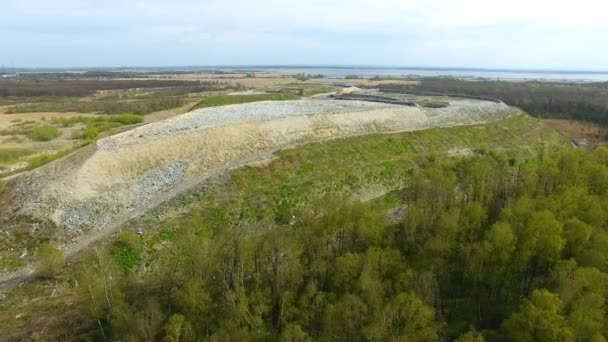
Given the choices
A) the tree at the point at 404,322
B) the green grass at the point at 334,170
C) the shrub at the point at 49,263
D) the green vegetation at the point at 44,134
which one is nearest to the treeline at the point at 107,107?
the green vegetation at the point at 44,134

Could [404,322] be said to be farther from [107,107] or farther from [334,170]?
[107,107]

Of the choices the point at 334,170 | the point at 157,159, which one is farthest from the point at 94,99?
the point at 334,170

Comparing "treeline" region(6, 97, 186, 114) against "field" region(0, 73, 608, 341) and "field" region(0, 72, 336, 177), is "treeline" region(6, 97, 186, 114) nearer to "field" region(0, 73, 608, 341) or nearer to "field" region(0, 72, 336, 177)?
"field" region(0, 72, 336, 177)

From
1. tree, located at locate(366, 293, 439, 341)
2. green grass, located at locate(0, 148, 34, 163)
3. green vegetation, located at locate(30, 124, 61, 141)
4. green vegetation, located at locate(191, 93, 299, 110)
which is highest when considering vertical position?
green vegetation, located at locate(191, 93, 299, 110)

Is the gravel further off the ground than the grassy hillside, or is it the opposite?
the gravel

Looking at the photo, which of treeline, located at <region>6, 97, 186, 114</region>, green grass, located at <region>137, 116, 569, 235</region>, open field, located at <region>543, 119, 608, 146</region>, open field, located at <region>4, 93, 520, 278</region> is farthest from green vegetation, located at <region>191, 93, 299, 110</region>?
open field, located at <region>543, 119, 608, 146</region>

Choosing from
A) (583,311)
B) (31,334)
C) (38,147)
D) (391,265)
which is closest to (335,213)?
(391,265)
